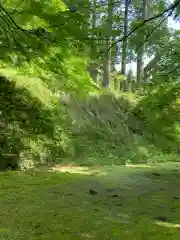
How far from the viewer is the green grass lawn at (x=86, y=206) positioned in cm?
379

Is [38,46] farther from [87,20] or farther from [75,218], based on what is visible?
[75,218]

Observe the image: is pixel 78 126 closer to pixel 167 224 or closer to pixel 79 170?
pixel 79 170

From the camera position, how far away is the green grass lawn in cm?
379

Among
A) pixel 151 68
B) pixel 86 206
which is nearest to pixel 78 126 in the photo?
pixel 151 68

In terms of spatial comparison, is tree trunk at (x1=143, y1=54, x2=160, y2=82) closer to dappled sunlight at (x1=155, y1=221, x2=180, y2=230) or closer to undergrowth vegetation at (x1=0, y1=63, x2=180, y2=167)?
undergrowth vegetation at (x1=0, y1=63, x2=180, y2=167)

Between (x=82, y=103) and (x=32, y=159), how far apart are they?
4.63 meters

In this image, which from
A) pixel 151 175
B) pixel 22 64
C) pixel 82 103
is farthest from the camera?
pixel 82 103

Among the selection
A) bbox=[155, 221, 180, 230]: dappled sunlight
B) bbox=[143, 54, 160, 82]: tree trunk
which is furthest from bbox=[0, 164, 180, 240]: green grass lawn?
bbox=[143, 54, 160, 82]: tree trunk

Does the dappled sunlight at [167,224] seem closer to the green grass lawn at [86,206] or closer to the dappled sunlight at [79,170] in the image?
the green grass lawn at [86,206]

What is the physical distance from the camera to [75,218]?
14.0 feet

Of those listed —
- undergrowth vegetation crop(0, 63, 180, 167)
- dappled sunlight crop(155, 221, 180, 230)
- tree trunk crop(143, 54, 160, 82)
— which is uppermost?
tree trunk crop(143, 54, 160, 82)

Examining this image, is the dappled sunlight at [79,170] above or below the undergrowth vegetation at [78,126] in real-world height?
below

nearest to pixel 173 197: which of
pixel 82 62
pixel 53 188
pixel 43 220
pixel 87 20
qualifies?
pixel 53 188

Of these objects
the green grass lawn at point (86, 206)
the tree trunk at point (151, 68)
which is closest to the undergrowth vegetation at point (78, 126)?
the tree trunk at point (151, 68)
